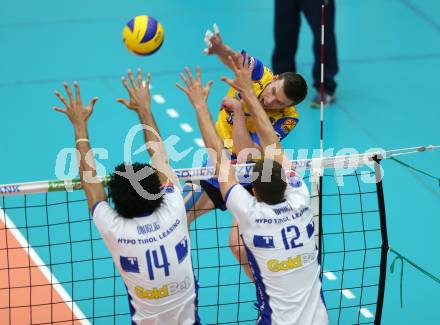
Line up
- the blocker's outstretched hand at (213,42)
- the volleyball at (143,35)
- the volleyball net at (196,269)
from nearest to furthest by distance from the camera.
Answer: the blocker's outstretched hand at (213,42) < the volleyball net at (196,269) < the volleyball at (143,35)

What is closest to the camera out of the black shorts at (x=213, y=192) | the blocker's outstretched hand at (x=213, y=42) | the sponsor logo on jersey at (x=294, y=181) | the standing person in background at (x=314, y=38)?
the sponsor logo on jersey at (x=294, y=181)

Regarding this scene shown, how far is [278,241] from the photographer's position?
4.71 meters

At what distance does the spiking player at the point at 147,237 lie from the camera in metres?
4.53

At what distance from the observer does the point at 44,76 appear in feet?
32.8

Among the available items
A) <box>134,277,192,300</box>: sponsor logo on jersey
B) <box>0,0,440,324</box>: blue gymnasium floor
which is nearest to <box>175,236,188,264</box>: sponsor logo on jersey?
<box>134,277,192,300</box>: sponsor logo on jersey

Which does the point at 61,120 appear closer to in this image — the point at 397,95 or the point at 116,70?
the point at 116,70

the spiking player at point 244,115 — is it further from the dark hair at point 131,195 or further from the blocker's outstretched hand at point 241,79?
the dark hair at point 131,195

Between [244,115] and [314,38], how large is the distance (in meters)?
3.91

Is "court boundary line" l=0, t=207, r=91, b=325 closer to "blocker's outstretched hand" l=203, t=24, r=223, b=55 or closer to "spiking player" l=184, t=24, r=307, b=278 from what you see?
"spiking player" l=184, t=24, r=307, b=278

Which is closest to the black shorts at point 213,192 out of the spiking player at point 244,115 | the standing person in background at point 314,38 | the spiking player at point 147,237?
the spiking player at point 244,115

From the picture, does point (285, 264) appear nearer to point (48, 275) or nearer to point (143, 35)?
point (143, 35)

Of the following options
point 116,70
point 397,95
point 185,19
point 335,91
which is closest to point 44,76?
point 116,70

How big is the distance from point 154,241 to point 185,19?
7.33 metres

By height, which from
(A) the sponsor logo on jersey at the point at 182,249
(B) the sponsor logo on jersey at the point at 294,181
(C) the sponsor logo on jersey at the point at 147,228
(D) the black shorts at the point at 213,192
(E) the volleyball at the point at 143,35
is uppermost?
(E) the volleyball at the point at 143,35
